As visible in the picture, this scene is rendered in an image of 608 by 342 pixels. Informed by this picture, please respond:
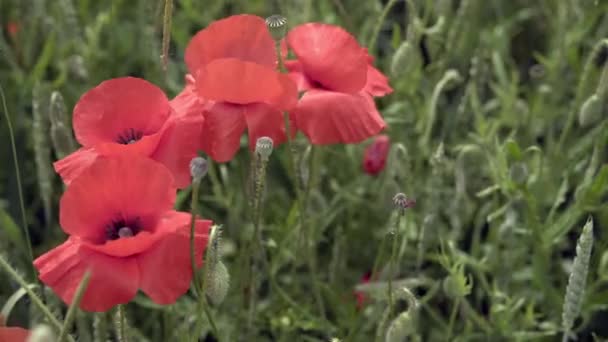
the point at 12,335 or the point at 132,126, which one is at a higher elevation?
the point at 132,126

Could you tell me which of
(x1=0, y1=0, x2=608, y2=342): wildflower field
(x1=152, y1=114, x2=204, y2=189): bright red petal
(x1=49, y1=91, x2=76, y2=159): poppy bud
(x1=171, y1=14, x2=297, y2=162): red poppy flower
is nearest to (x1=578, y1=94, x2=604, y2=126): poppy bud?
(x1=0, y1=0, x2=608, y2=342): wildflower field

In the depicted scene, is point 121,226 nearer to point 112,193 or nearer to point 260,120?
point 112,193

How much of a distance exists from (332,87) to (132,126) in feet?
0.70

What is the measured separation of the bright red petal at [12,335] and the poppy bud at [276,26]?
14.2 inches

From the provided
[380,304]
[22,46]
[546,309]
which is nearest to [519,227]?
[546,309]

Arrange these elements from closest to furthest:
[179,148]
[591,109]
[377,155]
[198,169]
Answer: [198,169] → [179,148] → [591,109] → [377,155]

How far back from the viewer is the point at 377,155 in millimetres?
1241

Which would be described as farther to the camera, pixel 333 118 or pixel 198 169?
pixel 333 118

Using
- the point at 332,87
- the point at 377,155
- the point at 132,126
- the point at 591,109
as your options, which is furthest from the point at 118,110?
the point at 591,109

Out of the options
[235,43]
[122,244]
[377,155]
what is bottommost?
[377,155]

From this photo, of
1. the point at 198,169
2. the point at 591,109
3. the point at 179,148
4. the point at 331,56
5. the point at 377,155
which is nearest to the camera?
the point at 198,169

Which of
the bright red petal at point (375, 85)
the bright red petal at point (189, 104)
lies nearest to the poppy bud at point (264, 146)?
the bright red petal at point (189, 104)

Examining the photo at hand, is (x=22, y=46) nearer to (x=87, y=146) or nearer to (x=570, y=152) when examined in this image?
(x=87, y=146)

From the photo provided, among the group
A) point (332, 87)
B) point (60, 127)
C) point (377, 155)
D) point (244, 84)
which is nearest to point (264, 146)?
point (244, 84)
